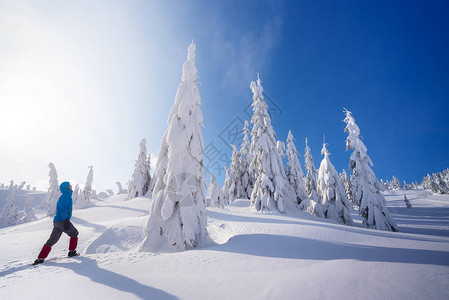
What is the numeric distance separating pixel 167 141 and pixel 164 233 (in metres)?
3.93

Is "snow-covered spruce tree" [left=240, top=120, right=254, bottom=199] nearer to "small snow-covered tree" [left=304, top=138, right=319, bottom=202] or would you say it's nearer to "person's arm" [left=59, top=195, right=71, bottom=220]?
"small snow-covered tree" [left=304, top=138, right=319, bottom=202]

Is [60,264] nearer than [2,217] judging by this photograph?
Yes

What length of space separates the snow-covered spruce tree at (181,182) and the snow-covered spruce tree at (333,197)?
1776 cm

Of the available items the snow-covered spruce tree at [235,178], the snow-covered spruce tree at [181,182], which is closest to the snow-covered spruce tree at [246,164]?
the snow-covered spruce tree at [235,178]

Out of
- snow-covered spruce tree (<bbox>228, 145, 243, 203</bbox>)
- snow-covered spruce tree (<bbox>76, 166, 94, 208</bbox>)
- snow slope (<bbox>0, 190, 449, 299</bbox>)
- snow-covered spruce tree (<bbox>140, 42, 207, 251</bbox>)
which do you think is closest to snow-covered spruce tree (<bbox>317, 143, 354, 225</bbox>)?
snow-covered spruce tree (<bbox>228, 145, 243, 203</bbox>)

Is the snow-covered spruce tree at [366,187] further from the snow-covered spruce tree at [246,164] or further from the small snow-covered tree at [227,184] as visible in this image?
the small snow-covered tree at [227,184]

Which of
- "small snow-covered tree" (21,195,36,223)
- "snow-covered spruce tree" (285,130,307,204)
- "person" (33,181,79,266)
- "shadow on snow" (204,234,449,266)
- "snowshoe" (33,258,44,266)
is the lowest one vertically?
"small snow-covered tree" (21,195,36,223)

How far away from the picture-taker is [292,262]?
442cm

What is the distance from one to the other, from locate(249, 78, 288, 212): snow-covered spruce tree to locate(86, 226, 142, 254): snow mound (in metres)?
12.1

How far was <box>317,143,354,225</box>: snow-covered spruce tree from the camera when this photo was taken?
1922cm

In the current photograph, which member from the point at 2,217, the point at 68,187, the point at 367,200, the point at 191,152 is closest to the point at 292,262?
the point at 191,152

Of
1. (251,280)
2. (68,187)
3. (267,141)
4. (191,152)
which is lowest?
(251,280)

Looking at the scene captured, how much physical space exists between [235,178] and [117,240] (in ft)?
84.7

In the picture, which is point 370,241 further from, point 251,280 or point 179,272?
point 179,272
